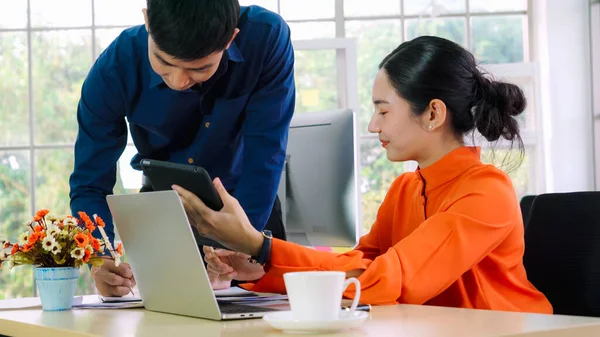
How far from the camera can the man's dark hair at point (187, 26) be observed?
1.48 metres

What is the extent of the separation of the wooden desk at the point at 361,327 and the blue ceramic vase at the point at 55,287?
67 millimetres

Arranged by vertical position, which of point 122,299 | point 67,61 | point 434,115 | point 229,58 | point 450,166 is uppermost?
point 67,61

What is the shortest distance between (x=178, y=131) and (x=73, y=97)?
9.73ft

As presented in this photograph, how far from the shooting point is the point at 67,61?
4785mm

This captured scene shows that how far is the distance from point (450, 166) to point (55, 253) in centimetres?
75

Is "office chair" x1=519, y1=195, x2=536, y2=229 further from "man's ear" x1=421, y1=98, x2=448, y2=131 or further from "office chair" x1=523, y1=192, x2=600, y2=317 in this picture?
"man's ear" x1=421, y1=98, x2=448, y2=131

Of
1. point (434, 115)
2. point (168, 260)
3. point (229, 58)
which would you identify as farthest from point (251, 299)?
point (229, 58)

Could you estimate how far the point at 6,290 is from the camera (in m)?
4.71

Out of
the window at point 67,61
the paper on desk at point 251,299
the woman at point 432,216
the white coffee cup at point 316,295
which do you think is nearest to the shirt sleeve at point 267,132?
the woman at point 432,216

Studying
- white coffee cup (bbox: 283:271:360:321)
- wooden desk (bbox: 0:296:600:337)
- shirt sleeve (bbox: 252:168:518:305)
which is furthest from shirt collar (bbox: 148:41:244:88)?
white coffee cup (bbox: 283:271:360:321)

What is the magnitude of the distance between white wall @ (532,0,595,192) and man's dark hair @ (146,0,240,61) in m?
3.48

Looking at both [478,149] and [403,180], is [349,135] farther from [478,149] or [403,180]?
[478,149]

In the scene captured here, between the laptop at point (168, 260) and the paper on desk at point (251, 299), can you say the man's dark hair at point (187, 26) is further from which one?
the paper on desk at point (251, 299)

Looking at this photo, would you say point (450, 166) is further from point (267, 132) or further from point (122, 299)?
point (122, 299)
